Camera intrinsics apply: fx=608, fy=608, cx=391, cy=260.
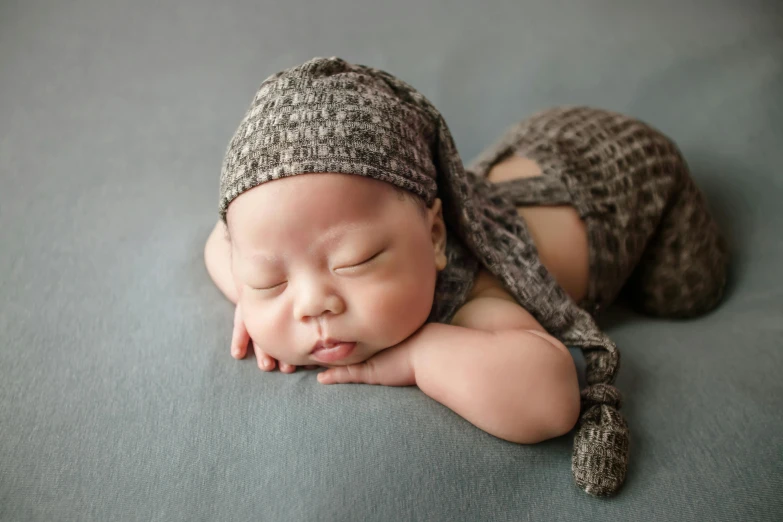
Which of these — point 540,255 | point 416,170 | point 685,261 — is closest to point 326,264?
point 416,170

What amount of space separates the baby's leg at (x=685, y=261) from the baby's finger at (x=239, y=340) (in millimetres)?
766

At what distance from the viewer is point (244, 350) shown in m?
0.89

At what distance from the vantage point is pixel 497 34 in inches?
56.0

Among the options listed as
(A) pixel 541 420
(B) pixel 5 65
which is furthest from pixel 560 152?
(B) pixel 5 65

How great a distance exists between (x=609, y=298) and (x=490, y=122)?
515 mm

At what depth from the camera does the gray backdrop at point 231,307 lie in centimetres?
73

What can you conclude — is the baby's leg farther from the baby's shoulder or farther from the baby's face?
the baby's face

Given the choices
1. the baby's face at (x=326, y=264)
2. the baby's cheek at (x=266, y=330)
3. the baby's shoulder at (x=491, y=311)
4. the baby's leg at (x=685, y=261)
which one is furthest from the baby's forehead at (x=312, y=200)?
the baby's leg at (x=685, y=261)

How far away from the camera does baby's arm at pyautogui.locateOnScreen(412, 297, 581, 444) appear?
770mm

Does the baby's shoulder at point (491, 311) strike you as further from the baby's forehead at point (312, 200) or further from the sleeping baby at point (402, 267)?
the baby's forehead at point (312, 200)

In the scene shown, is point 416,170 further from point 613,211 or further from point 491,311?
point 613,211

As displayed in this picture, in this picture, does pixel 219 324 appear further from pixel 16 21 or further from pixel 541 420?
pixel 16 21

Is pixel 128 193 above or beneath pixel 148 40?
beneath

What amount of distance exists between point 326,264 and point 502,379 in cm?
27
